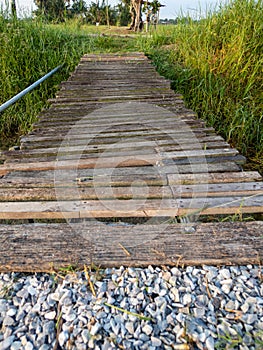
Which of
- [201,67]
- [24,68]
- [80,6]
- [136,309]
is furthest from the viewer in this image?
[80,6]

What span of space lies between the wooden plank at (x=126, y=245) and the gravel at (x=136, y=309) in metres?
0.05

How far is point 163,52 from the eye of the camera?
17.4ft

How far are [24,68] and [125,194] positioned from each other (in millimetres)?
3571

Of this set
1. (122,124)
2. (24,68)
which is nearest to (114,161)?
(122,124)

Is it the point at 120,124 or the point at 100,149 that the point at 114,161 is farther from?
the point at 120,124

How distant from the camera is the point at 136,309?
101 centimetres

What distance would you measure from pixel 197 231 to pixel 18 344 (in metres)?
0.86

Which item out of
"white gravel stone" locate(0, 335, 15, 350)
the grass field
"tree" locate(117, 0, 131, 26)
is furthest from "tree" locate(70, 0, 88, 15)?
"tree" locate(117, 0, 131, 26)

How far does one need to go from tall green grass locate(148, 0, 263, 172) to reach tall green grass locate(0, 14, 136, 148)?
189 cm

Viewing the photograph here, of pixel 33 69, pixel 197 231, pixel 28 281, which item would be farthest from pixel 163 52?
pixel 28 281

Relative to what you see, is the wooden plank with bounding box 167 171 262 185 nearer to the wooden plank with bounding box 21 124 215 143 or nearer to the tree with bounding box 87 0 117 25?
the wooden plank with bounding box 21 124 215 143

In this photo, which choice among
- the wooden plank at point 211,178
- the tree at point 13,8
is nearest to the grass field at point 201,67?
the tree at point 13,8

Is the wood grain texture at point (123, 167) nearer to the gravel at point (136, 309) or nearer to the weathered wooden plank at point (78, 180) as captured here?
the weathered wooden plank at point (78, 180)

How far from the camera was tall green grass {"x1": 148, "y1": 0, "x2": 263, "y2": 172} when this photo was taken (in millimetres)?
3178
